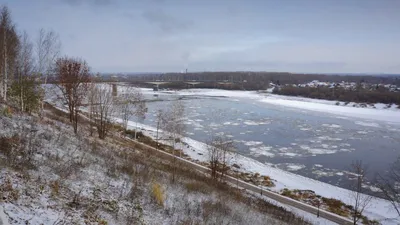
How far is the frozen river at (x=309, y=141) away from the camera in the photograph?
21.8 m

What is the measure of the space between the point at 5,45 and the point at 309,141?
83.2ft

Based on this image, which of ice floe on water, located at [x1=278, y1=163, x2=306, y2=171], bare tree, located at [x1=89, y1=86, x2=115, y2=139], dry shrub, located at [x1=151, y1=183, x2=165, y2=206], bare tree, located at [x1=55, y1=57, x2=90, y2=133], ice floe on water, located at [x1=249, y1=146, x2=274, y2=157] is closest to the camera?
dry shrub, located at [x1=151, y1=183, x2=165, y2=206]

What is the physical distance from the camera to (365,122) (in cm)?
4278

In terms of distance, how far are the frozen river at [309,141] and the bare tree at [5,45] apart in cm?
1696

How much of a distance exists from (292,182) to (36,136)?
1485cm

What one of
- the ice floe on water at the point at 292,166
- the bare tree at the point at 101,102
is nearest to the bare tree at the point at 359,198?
the ice floe on water at the point at 292,166

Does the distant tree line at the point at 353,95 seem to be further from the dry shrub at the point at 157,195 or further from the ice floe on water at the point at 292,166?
the dry shrub at the point at 157,195

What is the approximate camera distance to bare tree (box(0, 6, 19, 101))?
57.5 ft

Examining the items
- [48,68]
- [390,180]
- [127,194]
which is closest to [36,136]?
[127,194]

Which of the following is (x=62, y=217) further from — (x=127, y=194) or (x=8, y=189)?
(x=127, y=194)

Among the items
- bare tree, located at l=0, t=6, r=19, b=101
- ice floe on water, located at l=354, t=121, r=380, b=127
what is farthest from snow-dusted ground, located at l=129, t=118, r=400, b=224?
ice floe on water, located at l=354, t=121, r=380, b=127

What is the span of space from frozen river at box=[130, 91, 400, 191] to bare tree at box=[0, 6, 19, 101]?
17.0 metres

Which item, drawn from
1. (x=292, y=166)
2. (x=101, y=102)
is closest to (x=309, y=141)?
(x=292, y=166)

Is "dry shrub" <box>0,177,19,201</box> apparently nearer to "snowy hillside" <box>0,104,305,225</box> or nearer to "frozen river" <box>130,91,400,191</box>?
"snowy hillside" <box>0,104,305,225</box>
